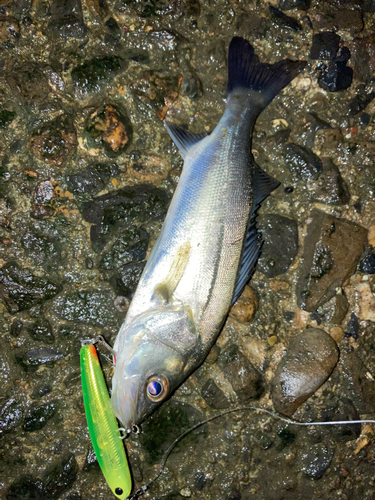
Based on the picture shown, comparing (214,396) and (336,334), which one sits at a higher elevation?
(336,334)

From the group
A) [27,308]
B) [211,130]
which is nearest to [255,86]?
[211,130]

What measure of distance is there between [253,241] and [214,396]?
127 cm

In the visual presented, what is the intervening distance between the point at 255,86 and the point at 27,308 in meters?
2.45

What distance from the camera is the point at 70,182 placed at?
274cm

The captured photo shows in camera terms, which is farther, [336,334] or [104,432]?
[336,334]

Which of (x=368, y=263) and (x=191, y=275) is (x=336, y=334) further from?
(x=191, y=275)

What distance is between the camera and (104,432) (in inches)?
102

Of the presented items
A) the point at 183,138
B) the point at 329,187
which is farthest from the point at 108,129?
the point at 329,187

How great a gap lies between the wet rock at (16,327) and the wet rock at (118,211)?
0.82m

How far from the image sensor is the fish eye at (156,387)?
2330 mm

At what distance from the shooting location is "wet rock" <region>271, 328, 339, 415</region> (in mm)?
2807

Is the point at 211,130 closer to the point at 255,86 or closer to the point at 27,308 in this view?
the point at 255,86

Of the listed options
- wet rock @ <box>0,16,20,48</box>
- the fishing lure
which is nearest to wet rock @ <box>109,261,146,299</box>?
the fishing lure

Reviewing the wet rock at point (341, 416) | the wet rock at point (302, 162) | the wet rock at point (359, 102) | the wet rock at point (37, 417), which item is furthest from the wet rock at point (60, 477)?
the wet rock at point (359, 102)
